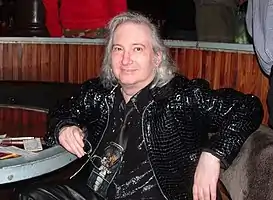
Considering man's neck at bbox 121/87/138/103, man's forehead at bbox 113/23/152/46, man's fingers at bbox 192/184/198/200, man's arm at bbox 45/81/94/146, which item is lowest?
man's fingers at bbox 192/184/198/200

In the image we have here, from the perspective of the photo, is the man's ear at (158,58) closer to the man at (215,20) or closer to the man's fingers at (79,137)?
the man's fingers at (79,137)

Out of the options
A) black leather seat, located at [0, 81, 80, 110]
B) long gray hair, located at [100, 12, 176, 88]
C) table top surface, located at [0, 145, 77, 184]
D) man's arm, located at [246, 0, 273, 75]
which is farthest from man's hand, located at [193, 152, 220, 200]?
black leather seat, located at [0, 81, 80, 110]

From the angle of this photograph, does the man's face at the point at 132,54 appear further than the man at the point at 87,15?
No

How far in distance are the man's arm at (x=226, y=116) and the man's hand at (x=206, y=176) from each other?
0.02 m

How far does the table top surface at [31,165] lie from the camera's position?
1666mm

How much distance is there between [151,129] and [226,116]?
26cm

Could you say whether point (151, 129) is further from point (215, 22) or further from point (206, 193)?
point (215, 22)

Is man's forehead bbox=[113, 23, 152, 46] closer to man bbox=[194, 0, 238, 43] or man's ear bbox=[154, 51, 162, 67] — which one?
man's ear bbox=[154, 51, 162, 67]

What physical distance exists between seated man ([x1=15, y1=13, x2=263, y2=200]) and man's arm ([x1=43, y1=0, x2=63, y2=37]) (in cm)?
249

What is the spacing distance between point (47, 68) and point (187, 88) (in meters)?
2.37

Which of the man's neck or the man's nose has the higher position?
the man's nose

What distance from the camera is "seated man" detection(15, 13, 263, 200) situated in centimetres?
188

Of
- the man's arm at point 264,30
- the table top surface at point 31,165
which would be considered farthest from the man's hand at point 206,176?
the man's arm at point 264,30

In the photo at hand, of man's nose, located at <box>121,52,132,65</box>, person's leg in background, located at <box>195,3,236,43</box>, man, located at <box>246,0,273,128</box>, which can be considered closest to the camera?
man's nose, located at <box>121,52,132,65</box>
